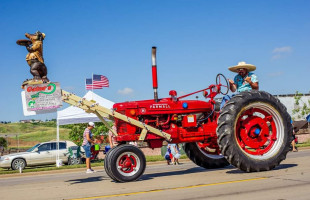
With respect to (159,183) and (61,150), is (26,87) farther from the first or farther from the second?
(61,150)

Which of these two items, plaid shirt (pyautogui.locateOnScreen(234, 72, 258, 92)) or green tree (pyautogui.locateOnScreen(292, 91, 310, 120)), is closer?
plaid shirt (pyautogui.locateOnScreen(234, 72, 258, 92))

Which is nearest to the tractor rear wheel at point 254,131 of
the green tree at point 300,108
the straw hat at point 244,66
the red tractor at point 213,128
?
the red tractor at point 213,128

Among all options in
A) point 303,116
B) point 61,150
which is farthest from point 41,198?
point 303,116

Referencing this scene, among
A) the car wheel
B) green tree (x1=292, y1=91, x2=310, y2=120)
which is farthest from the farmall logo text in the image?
green tree (x1=292, y1=91, x2=310, y2=120)

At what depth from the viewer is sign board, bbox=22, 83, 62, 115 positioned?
7.31m

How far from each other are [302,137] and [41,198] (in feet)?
94.8

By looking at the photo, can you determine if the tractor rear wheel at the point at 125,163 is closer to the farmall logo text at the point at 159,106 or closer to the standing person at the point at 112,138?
the standing person at the point at 112,138

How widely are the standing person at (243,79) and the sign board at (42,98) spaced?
12.3 feet

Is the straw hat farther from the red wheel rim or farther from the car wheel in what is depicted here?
the car wheel

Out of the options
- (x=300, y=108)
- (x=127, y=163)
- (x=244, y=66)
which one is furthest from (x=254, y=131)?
(x=300, y=108)

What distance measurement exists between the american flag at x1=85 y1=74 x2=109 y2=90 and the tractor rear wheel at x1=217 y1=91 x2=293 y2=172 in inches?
520

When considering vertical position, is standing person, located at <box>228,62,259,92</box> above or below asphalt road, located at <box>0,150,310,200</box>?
above

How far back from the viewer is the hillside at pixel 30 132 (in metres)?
66.6

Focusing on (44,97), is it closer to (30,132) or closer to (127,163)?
(127,163)
